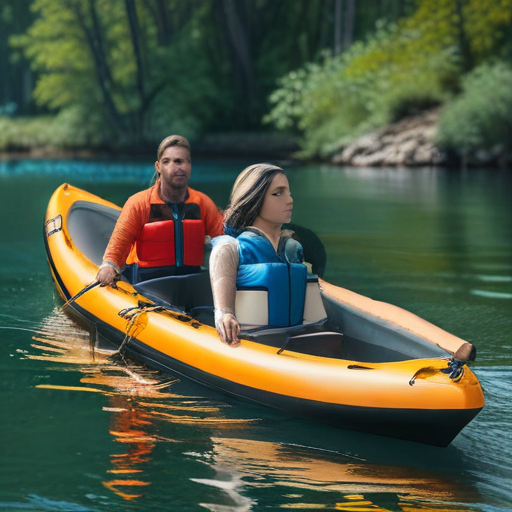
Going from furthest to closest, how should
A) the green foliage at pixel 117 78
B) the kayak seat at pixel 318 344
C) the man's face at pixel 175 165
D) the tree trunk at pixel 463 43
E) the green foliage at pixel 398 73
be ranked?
the green foliage at pixel 117 78, the tree trunk at pixel 463 43, the green foliage at pixel 398 73, the man's face at pixel 175 165, the kayak seat at pixel 318 344

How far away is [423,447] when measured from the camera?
11.9 feet

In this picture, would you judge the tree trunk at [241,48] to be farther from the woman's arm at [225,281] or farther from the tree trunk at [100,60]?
the woman's arm at [225,281]

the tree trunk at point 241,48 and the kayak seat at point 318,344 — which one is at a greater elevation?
the tree trunk at point 241,48

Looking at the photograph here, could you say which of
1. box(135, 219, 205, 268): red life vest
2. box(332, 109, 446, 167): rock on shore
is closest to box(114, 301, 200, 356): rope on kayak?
box(135, 219, 205, 268): red life vest

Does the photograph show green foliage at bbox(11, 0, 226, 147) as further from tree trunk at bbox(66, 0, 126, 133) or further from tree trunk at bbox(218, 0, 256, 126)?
tree trunk at bbox(218, 0, 256, 126)

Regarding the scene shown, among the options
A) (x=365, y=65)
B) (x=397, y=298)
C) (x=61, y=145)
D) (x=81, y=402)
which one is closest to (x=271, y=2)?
(x=365, y=65)

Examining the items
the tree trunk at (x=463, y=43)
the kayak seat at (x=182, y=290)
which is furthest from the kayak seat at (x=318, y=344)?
the tree trunk at (x=463, y=43)

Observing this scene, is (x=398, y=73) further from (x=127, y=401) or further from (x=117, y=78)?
(x=127, y=401)

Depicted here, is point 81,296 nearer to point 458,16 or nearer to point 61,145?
point 458,16

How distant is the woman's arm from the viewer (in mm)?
3771

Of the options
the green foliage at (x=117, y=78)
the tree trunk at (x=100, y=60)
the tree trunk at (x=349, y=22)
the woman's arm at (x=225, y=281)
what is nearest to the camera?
the woman's arm at (x=225, y=281)

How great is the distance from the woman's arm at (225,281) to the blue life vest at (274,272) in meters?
0.05

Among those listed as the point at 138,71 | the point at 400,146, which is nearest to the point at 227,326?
the point at 400,146

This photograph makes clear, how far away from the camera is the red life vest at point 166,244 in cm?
490
